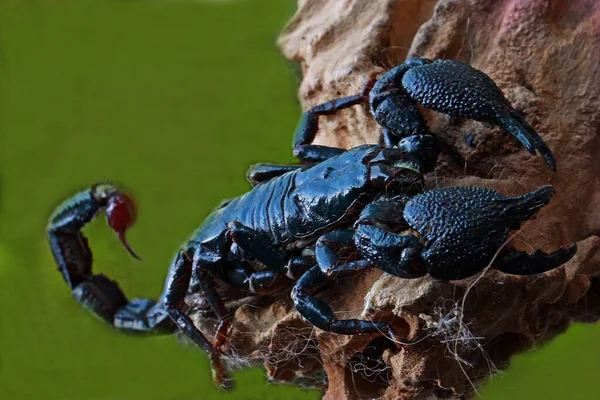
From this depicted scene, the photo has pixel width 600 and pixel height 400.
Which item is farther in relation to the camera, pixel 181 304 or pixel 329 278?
pixel 181 304

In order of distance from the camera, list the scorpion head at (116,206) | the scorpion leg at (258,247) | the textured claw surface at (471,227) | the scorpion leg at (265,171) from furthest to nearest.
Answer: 1. the scorpion head at (116,206)
2. the scorpion leg at (265,171)
3. the scorpion leg at (258,247)
4. the textured claw surface at (471,227)

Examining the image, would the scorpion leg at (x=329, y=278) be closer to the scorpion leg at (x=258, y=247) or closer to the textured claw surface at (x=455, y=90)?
the scorpion leg at (x=258, y=247)

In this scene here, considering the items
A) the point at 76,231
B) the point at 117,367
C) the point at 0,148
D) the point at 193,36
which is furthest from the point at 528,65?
the point at 0,148

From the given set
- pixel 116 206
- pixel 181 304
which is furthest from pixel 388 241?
pixel 116 206

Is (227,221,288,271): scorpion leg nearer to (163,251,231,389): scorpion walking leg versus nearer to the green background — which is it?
(163,251,231,389): scorpion walking leg

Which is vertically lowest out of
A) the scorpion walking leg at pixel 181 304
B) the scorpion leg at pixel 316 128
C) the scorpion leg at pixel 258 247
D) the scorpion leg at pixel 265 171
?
the scorpion walking leg at pixel 181 304

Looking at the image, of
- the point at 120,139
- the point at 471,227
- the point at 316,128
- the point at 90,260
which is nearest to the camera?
the point at 471,227

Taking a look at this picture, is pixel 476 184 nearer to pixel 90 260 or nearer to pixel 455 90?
pixel 455 90

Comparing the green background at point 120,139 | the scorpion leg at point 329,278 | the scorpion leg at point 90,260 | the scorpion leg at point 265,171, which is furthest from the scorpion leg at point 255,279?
the green background at point 120,139

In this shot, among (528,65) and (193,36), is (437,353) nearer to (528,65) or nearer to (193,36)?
(528,65)
